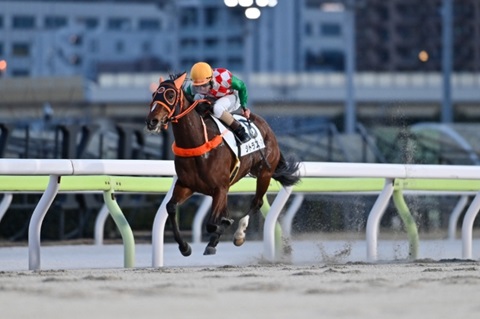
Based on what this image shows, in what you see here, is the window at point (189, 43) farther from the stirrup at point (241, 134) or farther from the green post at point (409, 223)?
the stirrup at point (241, 134)

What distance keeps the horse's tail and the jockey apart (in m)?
0.54

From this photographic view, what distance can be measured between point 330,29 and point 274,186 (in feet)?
293

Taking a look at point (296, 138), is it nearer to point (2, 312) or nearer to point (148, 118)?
point (148, 118)

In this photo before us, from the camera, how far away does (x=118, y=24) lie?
100 meters

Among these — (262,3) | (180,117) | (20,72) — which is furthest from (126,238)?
(20,72)

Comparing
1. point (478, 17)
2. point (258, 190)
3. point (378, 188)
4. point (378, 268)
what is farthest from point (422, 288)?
point (478, 17)

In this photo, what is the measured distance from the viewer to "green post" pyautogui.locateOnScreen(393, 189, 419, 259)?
1202 centimetres

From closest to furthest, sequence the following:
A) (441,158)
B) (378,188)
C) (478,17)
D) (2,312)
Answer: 1. (2,312)
2. (378,188)
3. (441,158)
4. (478,17)

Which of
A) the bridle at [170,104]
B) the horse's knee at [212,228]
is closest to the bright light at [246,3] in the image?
the bridle at [170,104]

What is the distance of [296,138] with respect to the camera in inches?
859

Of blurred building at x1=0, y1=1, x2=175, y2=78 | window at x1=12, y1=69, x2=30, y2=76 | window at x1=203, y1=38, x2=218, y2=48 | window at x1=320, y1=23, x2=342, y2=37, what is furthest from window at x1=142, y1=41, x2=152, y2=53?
window at x1=320, y1=23, x2=342, y2=37

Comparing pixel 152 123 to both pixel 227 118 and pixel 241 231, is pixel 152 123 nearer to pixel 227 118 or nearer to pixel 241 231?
pixel 227 118

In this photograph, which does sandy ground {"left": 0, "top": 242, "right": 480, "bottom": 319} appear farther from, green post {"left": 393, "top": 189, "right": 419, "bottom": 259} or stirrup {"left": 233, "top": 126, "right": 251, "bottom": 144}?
green post {"left": 393, "top": 189, "right": 419, "bottom": 259}

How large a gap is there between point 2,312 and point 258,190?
4987 mm
